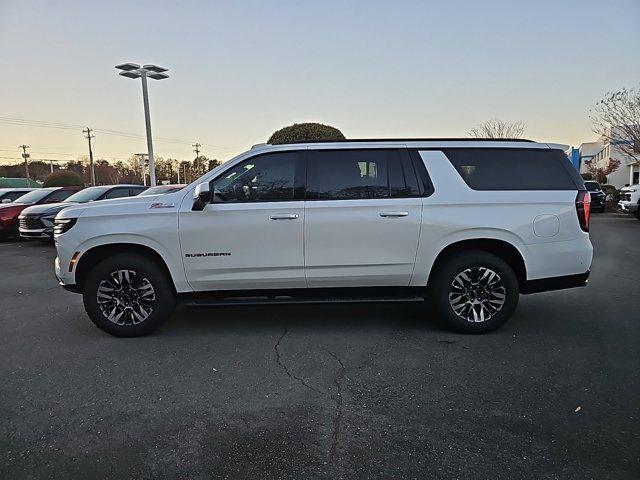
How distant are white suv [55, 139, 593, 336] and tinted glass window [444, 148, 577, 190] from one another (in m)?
0.01

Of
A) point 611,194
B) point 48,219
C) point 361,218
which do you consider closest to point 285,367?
point 361,218

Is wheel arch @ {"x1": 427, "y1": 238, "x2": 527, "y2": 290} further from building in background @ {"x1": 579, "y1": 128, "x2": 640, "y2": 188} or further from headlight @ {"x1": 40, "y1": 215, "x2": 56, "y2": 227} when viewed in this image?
building in background @ {"x1": 579, "y1": 128, "x2": 640, "y2": 188}

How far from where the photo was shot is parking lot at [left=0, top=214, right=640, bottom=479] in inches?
103

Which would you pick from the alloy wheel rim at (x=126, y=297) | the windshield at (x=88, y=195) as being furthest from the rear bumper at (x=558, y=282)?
the windshield at (x=88, y=195)

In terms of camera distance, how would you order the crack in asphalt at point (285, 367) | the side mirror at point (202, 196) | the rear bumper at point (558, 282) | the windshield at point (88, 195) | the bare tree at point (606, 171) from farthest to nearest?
the bare tree at point (606, 171) < the windshield at point (88, 195) < the rear bumper at point (558, 282) < the side mirror at point (202, 196) < the crack in asphalt at point (285, 367)

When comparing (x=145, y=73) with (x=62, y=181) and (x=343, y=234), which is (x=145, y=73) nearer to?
(x=343, y=234)

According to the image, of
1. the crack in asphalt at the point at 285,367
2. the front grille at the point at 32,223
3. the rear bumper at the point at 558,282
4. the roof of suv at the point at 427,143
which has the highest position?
the roof of suv at the point at 427,143

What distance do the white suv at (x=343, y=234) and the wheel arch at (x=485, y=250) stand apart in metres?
0.01

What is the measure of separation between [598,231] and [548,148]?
11.9 meters

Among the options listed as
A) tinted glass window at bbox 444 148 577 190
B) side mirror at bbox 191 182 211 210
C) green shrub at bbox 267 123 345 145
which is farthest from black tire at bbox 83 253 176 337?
green shrub at bbox 267 123 345 145

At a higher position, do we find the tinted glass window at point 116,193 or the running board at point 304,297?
the tinted glass window at point 116,193

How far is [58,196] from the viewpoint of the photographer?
14.1 metres

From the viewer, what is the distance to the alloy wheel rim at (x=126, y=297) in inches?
182

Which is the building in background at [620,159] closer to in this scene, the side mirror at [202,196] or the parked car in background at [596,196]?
the parked car in background at [596,196]
